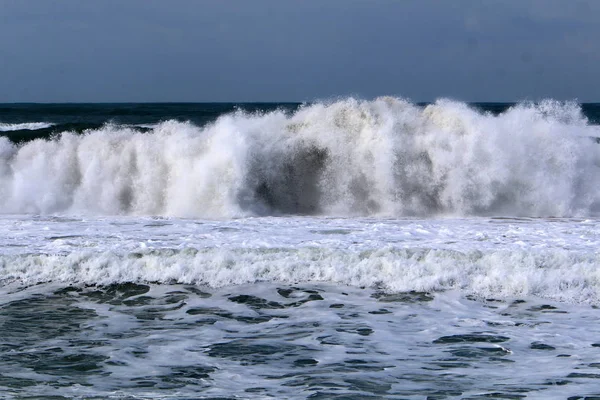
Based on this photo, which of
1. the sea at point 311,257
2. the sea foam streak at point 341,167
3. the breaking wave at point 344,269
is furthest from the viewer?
the sea foam streak at point 341,167

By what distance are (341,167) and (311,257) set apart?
19.8 feet

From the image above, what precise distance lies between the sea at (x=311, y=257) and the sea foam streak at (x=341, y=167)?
39 mm

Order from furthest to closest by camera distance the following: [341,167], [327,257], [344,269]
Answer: [341,167], [327,257], [344,269]

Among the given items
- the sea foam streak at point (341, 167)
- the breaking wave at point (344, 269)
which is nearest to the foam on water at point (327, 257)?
the breaking wave at point (344, 269)

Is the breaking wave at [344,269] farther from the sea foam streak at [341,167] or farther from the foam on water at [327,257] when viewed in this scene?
the sea foam streak at [341,167]

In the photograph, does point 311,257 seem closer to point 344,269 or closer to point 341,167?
point 344,269

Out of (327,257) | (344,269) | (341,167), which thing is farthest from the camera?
(341,167)

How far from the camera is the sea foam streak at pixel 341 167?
46.8 ft

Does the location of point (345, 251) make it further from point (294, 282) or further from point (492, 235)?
point (492, 235)

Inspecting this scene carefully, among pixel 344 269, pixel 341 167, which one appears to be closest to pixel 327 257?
pixel 344 269

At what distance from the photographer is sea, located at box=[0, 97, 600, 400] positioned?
19.3 ft

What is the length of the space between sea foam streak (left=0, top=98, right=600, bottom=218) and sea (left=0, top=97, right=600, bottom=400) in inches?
1.5

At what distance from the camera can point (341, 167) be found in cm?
1523

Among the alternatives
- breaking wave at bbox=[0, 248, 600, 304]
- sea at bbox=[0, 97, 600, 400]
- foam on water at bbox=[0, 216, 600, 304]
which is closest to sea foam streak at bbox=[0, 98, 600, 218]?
sea at bbox=[0, 97, 600, 400]
